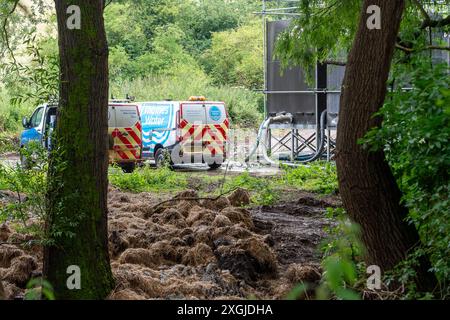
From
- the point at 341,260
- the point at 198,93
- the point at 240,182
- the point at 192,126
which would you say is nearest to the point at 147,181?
the point at 240,182

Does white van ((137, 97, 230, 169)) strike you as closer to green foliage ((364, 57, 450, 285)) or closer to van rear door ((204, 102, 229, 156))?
van rear door ((204, 102, 229, 156))

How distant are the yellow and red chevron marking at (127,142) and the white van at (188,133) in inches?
30.3

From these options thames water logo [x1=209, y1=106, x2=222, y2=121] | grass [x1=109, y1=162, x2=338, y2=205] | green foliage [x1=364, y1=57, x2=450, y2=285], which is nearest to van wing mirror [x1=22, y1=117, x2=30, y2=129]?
grass [x1=109, y1=162, x2=338, y2=205]

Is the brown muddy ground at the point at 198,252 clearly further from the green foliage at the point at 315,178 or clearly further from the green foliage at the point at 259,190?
the green foliage at the point at 315,178

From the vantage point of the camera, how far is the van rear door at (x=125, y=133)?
25.8 metres

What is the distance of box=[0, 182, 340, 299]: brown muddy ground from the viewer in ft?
32.7

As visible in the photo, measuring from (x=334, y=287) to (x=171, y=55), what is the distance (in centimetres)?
4777

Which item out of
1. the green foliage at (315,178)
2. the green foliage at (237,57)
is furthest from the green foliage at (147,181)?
the green foliage at (237,57)

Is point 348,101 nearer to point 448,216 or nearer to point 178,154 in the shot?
point 448,216

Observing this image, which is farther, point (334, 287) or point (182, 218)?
point (182, 218)

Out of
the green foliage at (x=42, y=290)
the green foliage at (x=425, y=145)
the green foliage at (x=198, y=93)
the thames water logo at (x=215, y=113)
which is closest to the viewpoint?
the green foliage at (x=42, y=290)

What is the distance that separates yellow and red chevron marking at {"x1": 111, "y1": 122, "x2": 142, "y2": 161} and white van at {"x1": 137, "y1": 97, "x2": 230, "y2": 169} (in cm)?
77

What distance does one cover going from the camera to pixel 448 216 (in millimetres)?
7691

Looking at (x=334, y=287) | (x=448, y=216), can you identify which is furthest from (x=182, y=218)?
(x=334, y=287)
